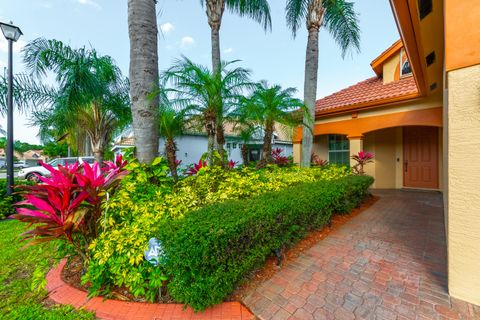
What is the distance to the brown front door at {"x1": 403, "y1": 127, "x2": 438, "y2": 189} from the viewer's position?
7.75m

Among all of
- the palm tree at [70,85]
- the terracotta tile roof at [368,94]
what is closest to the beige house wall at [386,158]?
the terracotta tile roof at [368,94]

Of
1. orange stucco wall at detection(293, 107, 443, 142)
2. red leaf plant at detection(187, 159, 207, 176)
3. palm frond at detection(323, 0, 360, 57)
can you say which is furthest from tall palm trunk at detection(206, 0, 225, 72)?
orange stucco wall at detection(293, 107, 443, 142)

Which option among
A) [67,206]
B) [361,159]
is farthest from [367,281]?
[361,159]

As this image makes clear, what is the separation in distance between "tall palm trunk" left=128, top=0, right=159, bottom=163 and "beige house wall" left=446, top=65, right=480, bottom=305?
13.7 ft

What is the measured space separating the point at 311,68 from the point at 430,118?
412cm

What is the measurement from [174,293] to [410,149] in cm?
996

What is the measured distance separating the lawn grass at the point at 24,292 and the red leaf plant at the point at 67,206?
303 millimetres

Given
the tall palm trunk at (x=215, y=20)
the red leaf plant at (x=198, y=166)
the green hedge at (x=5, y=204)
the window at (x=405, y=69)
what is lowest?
the green hedge at (x=5, y=204)

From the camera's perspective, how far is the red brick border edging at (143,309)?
6.40 ft

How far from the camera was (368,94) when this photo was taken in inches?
329

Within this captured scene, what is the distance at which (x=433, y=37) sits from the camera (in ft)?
13.4

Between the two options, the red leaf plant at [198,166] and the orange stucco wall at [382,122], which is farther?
the orange stucco wall at [382,122]

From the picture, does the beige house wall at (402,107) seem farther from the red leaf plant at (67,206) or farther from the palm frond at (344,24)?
the red leaf plant at (67,206)

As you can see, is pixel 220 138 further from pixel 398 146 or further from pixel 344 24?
pixel 398 146
